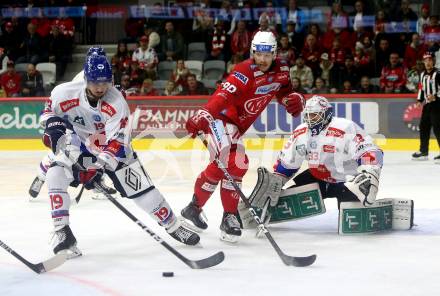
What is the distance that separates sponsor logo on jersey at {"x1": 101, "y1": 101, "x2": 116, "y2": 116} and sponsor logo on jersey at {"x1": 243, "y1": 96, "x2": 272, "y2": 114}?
1.08m

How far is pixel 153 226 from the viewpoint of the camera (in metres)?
6.30

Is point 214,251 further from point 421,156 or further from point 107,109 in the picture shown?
point 421,156

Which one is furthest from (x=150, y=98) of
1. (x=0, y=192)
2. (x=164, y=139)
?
(x=0, y=192)

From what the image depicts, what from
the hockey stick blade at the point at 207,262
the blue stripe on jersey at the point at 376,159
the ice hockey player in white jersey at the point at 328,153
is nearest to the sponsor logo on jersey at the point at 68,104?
the hockey stick blade at the point at 207,262

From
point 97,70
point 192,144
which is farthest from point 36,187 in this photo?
point 192,144

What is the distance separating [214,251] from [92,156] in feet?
3.07

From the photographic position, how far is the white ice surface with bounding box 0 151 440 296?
446cm

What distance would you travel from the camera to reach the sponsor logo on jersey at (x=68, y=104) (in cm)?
526

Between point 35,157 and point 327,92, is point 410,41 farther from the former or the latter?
point 35,157

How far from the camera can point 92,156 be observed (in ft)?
18.1

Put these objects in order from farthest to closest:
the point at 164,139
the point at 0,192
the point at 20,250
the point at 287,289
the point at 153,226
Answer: the point at 164,139
the point at 0,192
the point at 153,226
the point at 20,250
the point at 287,289

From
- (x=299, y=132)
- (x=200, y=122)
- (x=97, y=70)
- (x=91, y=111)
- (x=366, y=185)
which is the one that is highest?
(x=97, y=70)

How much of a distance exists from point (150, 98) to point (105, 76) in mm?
7097

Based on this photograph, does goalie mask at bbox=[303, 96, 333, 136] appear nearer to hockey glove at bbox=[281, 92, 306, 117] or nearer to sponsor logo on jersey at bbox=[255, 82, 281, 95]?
hockey glove at bbox=[281, 92, 306, 117]
